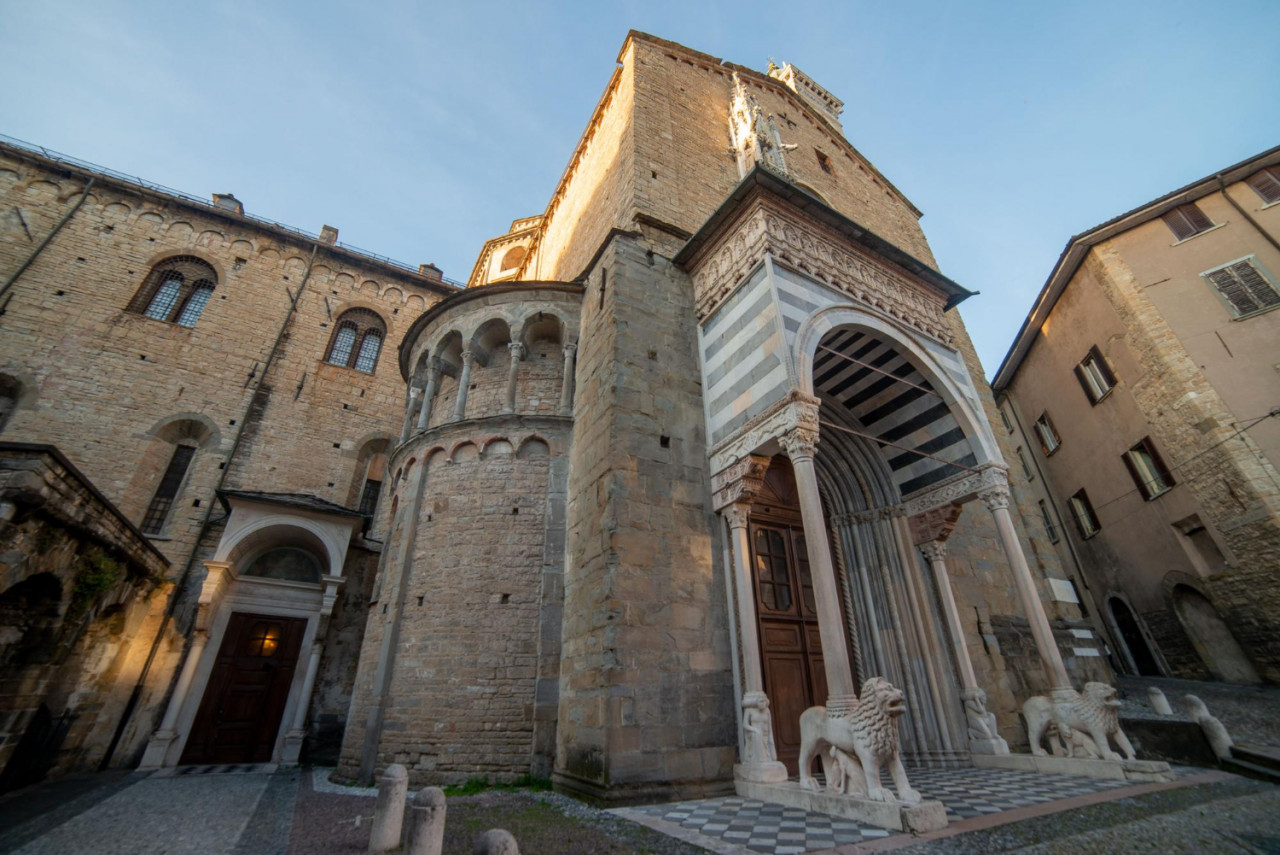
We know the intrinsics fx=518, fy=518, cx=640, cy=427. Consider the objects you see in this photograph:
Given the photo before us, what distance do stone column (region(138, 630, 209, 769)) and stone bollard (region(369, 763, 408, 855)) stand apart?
8.96 metres

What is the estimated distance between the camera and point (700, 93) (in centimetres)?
1421

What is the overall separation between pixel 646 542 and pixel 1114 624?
17322mm

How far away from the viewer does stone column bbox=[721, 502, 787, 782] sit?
17.9 ft

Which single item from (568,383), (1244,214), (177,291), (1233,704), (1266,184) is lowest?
(1233,704)

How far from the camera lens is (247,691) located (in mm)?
10828

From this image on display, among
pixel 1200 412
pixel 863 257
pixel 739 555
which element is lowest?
pixel 739 555

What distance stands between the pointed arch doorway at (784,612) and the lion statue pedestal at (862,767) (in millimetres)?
1739

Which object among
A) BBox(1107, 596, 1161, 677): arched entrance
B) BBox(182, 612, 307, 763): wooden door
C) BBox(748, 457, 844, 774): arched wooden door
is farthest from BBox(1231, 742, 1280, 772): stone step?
BBox(182, 612, 307, 763): wooden door

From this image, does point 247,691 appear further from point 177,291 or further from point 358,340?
point 177,291

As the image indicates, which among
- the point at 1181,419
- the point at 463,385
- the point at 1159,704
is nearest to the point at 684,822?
the point at 463,385

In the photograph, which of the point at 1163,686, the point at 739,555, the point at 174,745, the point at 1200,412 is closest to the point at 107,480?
the point at 174,745

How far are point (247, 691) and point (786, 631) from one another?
11158 millimetres

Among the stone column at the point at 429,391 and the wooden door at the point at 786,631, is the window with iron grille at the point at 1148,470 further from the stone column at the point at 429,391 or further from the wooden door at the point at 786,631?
the stone column at the point at 429,391

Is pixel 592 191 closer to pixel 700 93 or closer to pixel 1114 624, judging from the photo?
pixel 700 93
